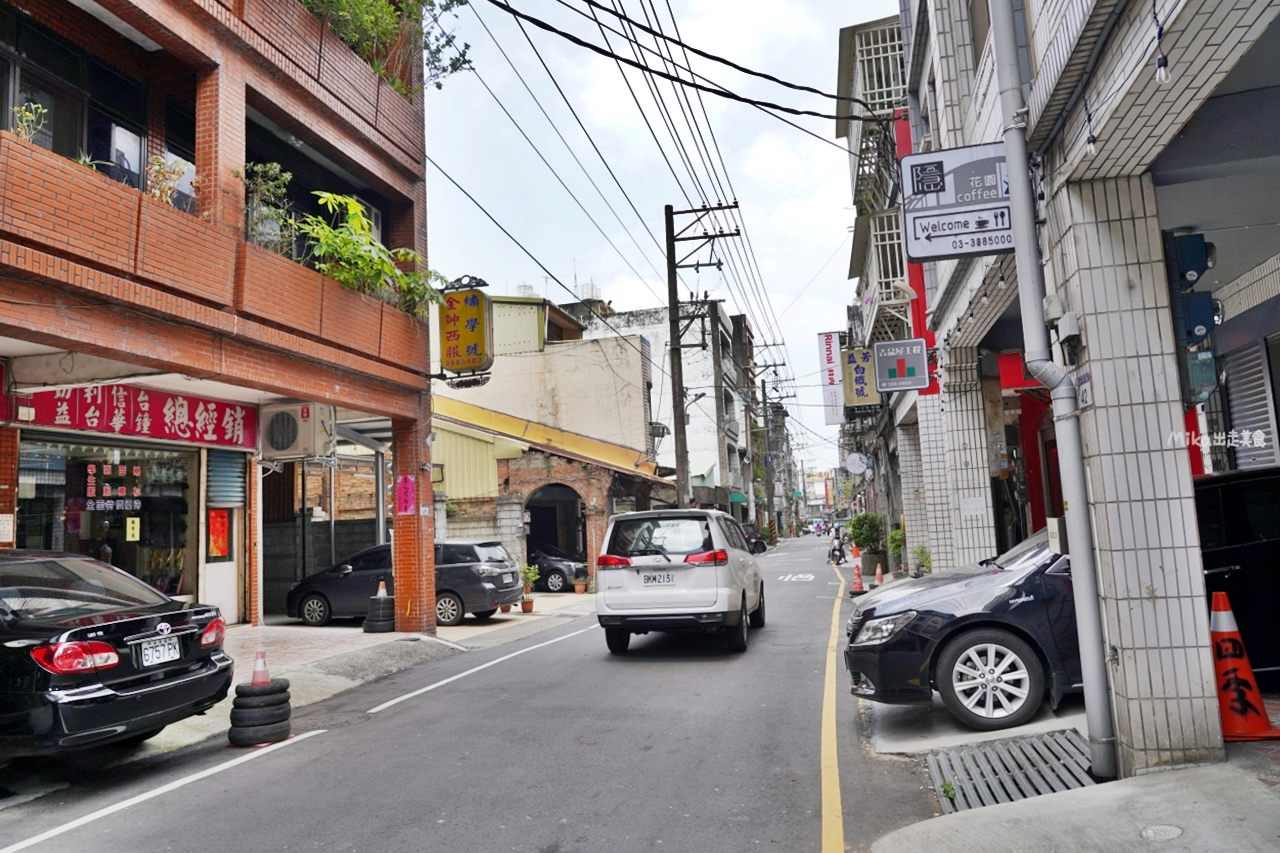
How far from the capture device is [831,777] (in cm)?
565

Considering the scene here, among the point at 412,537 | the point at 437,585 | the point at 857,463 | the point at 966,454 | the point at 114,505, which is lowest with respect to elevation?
the point at 437,585

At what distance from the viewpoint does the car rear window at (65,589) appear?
598 cm

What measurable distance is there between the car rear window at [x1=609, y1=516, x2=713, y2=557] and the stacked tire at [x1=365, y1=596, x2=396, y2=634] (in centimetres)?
496

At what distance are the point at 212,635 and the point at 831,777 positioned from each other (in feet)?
15.7

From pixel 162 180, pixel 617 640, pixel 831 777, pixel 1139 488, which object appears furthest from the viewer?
pixel 617 640

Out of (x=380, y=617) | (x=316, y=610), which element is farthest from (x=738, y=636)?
(x=316, y=610)

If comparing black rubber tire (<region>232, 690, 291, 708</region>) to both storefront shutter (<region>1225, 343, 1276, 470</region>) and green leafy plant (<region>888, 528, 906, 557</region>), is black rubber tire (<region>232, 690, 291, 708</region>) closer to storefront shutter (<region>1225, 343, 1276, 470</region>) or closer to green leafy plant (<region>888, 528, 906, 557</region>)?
storefront shutter (<region>1225, 343, 1276, 470</region>)

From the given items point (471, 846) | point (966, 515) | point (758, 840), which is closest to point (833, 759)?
point (758, 840)

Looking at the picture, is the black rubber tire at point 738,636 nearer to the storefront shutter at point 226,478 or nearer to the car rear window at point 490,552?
the car rear window at point 490,552

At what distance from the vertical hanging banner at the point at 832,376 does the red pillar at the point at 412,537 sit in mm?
12374

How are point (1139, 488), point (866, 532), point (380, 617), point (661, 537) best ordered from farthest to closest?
1. point (866, 532)
2. point (380, 617)
3. point (661, 537)
4. point (1139, 488)

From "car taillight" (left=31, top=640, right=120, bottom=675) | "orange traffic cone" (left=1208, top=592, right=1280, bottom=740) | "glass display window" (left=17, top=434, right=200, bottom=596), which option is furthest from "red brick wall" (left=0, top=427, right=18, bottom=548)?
"orange traffic cone" (left=1208, top=592, right=1280, bottom=740)

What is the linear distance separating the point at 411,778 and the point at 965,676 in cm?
399

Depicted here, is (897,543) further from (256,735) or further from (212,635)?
(212,635)
